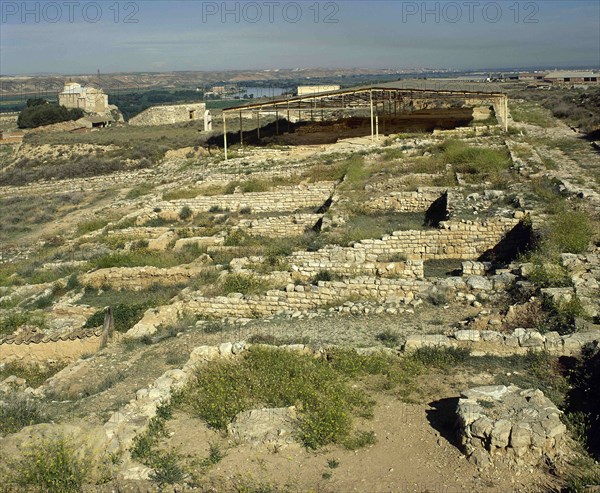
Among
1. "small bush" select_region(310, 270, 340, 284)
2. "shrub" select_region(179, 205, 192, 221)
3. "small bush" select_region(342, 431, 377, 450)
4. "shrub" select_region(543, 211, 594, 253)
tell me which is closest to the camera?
"small bush" select_region(342, 431, 377, 450)

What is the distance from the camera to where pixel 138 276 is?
475 inches

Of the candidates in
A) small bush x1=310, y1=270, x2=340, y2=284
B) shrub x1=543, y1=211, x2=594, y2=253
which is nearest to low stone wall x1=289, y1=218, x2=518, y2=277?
small bush x1=310, y1=270, x2=340, y2=284

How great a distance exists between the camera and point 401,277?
10406mm

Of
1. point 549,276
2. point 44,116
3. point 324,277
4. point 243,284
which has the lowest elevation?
point 243,284

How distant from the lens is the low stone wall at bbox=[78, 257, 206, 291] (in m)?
11.9

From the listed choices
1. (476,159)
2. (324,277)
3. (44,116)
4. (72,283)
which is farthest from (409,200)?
(44,116)

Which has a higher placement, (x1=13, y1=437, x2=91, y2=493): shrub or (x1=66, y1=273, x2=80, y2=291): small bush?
(x1=13, y1=437, x2=91, y2=493): shrub

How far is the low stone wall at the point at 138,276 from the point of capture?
39.0 feet

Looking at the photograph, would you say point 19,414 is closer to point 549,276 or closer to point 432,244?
point 549,276

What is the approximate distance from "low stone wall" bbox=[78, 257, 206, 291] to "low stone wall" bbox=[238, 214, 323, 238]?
10.0 ft

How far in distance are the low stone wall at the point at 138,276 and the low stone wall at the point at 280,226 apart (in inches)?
120

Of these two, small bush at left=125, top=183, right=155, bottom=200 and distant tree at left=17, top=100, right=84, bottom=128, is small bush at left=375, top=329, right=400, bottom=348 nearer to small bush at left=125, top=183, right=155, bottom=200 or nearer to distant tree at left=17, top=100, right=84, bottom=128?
small bush at left=125, top=183, right=155, bottom=200

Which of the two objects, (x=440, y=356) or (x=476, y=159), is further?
(x=476, y=159)

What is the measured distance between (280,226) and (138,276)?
14.4 ft
